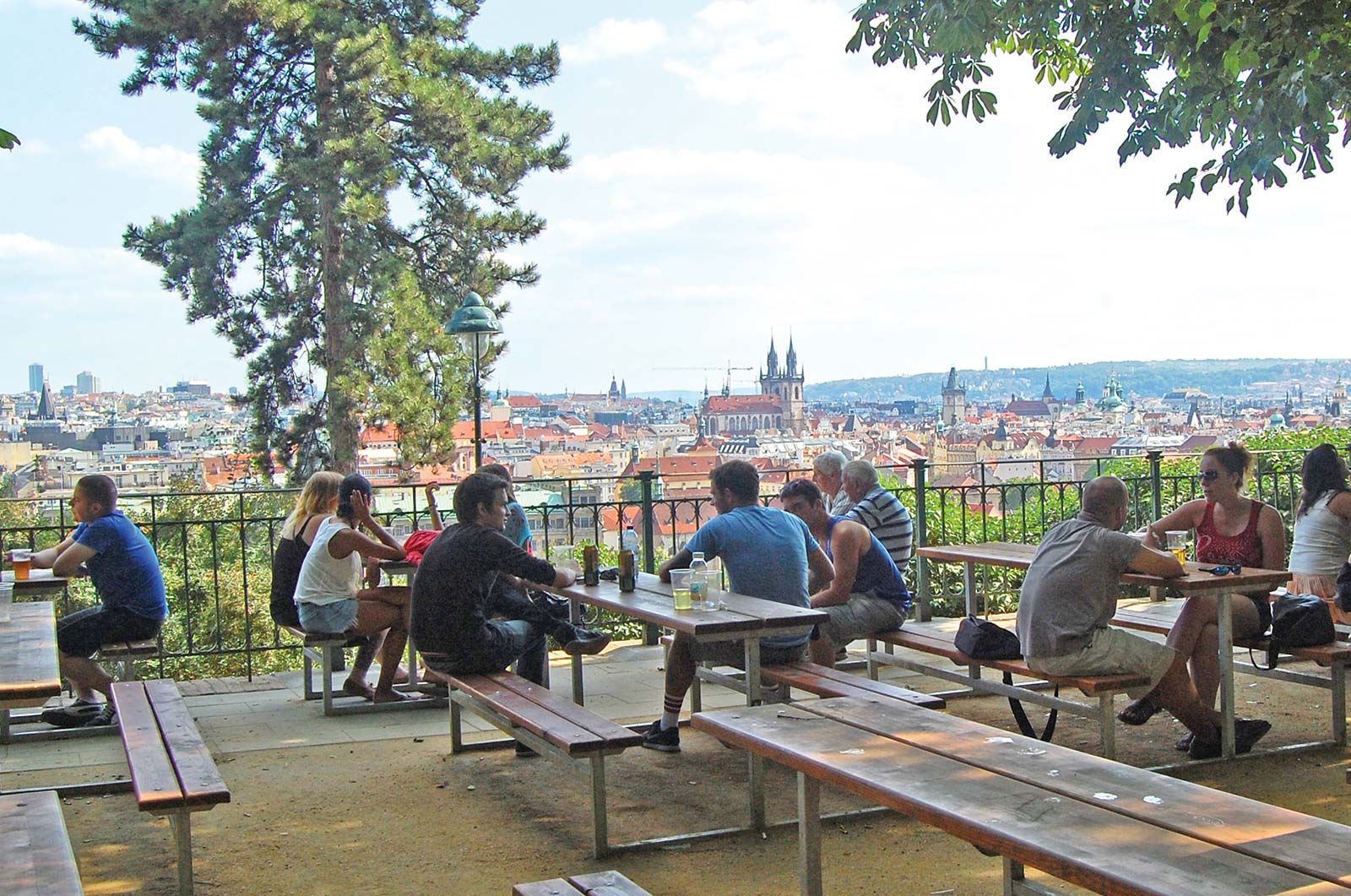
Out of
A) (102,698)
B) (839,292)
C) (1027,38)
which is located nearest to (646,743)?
(102,698)

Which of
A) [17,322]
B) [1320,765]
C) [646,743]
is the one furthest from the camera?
[17,322]

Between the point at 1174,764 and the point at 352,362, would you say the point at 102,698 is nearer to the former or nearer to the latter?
the point at 1174,764

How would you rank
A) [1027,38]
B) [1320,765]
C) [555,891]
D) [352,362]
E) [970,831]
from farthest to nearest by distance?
[352,362], [1027,38], [1320,765], [555,891], [970,831]

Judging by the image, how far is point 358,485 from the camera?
22.5 feet


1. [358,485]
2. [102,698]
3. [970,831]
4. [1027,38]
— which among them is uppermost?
[1027,38]

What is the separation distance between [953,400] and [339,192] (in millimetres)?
57767

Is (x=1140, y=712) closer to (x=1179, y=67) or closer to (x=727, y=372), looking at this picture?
(x=1179, y=67)

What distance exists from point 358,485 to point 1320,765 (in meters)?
4.64

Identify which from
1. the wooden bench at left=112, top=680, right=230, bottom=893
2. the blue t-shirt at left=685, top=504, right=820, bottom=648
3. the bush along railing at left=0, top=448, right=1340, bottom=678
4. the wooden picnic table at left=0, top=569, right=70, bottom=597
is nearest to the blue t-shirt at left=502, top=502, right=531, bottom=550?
the bush along railing at left=0, top=448, right=1340, bottom=678

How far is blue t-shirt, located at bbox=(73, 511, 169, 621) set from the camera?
259 inches

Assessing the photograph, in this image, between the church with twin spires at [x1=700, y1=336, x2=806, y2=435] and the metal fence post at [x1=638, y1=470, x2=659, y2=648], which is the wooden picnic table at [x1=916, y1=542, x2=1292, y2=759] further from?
the church with twin spires at [x1=700, y1=336, x2=806, y2=435]

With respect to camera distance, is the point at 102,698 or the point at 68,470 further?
the point at 68,470

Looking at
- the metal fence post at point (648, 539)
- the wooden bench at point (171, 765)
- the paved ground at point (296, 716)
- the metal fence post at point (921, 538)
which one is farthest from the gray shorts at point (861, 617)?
the wooden bench at point (171, 765)

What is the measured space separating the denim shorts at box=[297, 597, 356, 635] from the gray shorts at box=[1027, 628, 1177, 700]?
3550mm
